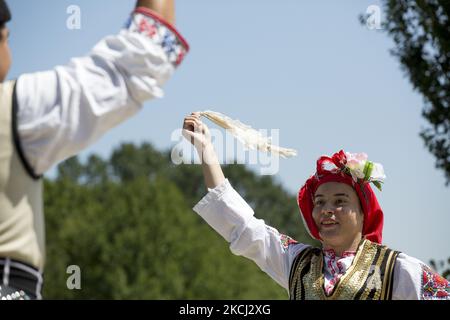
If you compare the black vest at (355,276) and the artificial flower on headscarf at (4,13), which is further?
the black vest at (355,276)

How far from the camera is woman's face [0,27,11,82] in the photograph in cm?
195

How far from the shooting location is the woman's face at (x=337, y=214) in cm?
351

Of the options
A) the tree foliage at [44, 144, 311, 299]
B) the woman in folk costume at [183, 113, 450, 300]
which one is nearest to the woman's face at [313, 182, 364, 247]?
the woman in folk costume at [183, 113, 450, 300]

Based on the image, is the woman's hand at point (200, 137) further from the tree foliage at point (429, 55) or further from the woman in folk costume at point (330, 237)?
the tree foliage at point (429, 55)

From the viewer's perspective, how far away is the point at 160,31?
2.00 metres

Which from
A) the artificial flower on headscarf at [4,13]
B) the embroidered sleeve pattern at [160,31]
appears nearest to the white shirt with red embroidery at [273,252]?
the embroidered sleeve pattern at [160,31]

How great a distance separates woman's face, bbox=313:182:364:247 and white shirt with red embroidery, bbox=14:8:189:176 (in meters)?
1.68

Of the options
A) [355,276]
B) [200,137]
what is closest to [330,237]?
[355,276]

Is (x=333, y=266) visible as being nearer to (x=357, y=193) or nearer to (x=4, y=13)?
(x=357, y=193)

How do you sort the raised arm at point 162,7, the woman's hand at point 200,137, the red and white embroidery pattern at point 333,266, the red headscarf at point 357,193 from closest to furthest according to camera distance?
the raised arm at point 162,7
the woman's hand at point 200,137
the red and white embroidery pattern at point 333,266
the red headscarf at point 357,193

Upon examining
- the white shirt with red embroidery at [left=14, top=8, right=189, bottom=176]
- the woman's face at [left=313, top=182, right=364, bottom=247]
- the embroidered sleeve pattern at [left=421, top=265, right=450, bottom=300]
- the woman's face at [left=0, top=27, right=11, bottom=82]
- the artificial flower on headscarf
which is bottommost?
the embroidered sleeve pattern at [left=421, top=265, right=450, bottom=300]

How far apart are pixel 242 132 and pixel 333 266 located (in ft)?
2.17

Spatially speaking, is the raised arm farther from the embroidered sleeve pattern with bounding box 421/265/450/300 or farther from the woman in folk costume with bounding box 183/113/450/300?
the embroidered sleeve pattern with bounding box 421/265/450/300

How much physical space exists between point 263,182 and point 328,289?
4069 centimetres
